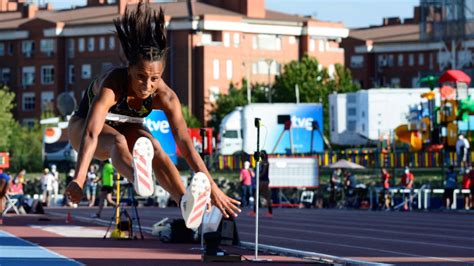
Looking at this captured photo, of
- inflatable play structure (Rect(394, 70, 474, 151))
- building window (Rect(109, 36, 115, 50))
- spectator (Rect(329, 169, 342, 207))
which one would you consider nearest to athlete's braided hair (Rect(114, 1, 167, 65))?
inflatable play structure (Rect(394, 70, 474, 151))

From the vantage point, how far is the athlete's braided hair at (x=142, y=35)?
13.2 meters

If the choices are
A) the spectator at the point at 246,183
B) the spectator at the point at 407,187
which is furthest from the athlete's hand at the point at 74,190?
the spectator at the point at 246,183

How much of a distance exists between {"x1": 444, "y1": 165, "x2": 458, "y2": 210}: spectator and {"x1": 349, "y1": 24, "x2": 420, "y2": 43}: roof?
12120cm

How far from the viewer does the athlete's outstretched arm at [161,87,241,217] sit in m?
13.5

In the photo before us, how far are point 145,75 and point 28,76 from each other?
133 m

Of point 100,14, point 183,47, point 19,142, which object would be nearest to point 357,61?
point 100,14

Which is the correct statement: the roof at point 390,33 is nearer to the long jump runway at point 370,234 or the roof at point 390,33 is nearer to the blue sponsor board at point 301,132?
the blue sponsor board at point 301,132

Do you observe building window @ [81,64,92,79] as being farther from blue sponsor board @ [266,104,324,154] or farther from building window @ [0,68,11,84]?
blue sponsor board @ [266,104,324,154]

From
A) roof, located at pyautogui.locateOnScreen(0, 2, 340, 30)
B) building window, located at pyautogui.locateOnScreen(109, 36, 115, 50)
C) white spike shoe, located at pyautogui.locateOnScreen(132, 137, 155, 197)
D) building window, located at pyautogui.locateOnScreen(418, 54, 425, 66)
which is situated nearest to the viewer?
white spike shoe, located at pyautogui.locateOnScreen(132, 137, 155, 197)

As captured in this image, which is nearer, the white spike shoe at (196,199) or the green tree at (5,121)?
the white spike shoe at (196,199)

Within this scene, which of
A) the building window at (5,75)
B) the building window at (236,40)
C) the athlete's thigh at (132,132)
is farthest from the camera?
the building window at (5,75)

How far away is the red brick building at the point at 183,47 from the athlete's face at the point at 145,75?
11320 centimetres

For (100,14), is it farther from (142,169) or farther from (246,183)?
(142,169)

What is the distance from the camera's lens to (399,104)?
8000cm
